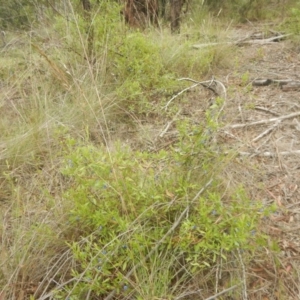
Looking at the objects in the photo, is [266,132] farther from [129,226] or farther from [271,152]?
[129,226]

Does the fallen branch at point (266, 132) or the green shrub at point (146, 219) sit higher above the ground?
the green shrub at point (146, 219)

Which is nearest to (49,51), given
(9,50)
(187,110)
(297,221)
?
(9,50)

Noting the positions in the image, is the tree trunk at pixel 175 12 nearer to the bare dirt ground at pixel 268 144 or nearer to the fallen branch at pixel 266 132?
the bare dirt ground at pixel 268 144

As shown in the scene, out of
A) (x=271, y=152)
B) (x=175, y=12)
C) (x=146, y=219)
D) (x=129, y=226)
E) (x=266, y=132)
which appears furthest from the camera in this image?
(x=175, y=12)

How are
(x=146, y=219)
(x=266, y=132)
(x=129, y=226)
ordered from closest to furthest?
(x=129, y=226) → (x=146, y=219) → (x=266, y=132)

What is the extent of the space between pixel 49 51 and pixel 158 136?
1.45 metres

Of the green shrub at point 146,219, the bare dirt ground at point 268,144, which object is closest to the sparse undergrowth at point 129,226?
the green shrub at point 146,219

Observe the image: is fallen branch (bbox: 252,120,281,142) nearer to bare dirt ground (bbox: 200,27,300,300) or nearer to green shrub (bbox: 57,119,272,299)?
bare dirt ground (bbox: 200,27,300,300)

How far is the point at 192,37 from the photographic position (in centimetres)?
405

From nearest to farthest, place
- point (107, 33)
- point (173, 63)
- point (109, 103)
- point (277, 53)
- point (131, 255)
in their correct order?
point (131, 255) → point (109, 103) → point (107, 33) → point (173, 63) → point (277, 53)

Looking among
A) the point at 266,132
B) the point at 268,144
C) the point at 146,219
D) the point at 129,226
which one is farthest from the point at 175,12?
the point at 129,226

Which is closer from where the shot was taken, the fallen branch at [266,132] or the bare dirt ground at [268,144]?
the bare dirt ground at [268,144]

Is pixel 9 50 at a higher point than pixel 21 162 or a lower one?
higher

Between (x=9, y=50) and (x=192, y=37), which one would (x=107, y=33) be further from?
(x=192, y=37)
